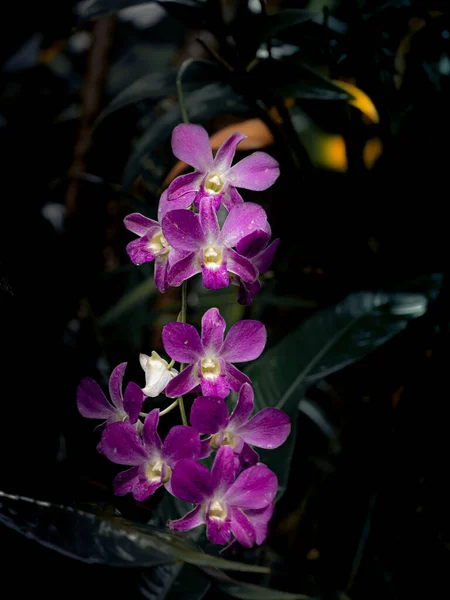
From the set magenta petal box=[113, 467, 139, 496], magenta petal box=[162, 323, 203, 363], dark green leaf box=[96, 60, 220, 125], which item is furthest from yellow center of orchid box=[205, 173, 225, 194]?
dark green leaf box=[96, 60, 220, 125]

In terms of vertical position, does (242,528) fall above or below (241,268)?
below

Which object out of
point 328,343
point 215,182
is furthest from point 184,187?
point 328,343

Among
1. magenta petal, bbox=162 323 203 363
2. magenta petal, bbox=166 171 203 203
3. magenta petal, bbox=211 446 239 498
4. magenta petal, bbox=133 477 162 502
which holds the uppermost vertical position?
magenta petal, bbox=166 171 203 203

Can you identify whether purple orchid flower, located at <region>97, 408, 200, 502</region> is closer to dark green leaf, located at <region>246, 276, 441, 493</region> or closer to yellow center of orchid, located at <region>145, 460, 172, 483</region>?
yellow center of orchid, located at <region>145, 460, 172, 483</region>

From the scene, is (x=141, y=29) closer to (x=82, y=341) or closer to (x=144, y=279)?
A: (x=144, y=279)

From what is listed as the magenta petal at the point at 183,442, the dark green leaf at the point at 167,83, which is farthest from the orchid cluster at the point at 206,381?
the dark green leaf at the point at 167,83

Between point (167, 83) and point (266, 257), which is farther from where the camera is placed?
point (167, 83)

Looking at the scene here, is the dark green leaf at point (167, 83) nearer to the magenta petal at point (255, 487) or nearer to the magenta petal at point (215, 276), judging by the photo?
the magenta petal at point (215, 276)

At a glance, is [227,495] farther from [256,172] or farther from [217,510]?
[256,172]
